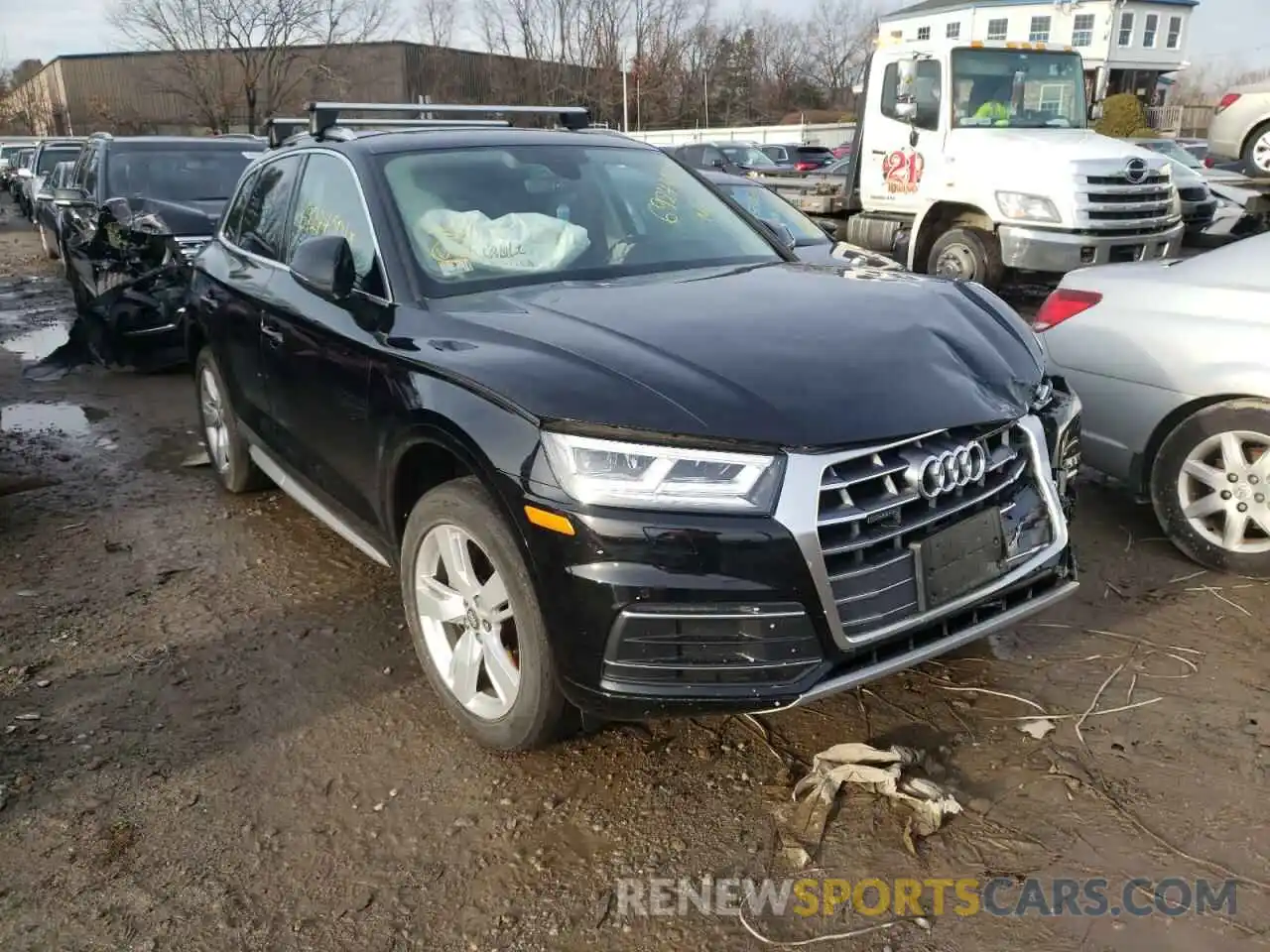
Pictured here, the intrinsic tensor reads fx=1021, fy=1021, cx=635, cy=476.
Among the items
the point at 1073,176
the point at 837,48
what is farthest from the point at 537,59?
the point at 1073,176

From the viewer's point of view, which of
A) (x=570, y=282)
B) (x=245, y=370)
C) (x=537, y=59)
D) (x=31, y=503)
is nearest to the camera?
(x=570, y=282)

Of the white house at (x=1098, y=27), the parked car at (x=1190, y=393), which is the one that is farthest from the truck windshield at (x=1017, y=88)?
the white house at (x=1098, y=27)

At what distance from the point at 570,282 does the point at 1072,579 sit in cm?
190

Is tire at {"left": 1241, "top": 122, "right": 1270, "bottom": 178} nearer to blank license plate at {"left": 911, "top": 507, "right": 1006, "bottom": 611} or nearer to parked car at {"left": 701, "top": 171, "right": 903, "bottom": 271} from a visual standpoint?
parked car at {"left": 701, "top": 171, "right": 903, "bottom": 271}

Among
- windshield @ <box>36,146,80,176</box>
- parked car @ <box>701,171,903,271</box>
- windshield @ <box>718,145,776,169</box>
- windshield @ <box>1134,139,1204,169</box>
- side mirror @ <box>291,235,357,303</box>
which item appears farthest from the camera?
windshield @ <box>718,145,776,169</box>

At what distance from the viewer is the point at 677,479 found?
251cm

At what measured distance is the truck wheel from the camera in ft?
33.0

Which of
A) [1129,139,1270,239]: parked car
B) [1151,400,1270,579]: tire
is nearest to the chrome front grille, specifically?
[1151,400,1270,579]: tire

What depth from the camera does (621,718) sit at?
8.78 feet

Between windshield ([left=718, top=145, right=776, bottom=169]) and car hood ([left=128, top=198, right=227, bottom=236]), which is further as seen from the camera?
windshield ([left=718, top=145, right=776, bottom=169])

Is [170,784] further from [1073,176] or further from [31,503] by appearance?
[1073,176]

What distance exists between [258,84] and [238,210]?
42.0 m

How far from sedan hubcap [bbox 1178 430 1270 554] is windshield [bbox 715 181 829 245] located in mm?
4207

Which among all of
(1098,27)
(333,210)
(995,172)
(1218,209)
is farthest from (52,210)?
(1098,27)
